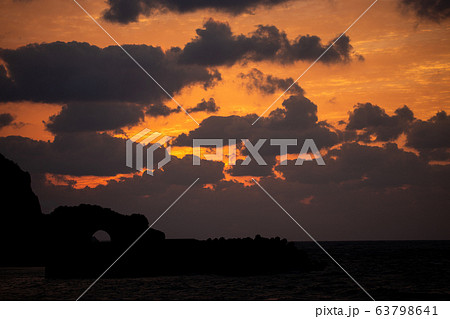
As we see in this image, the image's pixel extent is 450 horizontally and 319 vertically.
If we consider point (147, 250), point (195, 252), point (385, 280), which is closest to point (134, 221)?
point (147, 250)

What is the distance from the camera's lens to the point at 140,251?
57531 millimetres

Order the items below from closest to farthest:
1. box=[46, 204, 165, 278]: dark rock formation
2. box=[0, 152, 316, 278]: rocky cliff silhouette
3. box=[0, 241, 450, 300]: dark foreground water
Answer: box=[0, 241, 450, 300]: dark foreground water → box=[46, 204, 165, 278]: dark rock formation → box=[0, 152, 316, 278]: rocky cliff silhouette

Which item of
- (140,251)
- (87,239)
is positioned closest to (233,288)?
(140,251)

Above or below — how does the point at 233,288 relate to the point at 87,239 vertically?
below

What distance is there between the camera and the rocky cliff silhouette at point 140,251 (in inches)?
2186

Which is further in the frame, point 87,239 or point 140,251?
point 140,251

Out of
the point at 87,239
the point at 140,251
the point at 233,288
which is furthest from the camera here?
the point at 140,251

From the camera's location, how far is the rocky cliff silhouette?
55.5 m

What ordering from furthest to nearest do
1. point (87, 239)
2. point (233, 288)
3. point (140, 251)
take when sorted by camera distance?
point (140, 251) → point (87, 239) → point (233, 288)

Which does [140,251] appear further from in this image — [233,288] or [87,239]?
[233,288]

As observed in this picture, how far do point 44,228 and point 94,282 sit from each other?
120 feet

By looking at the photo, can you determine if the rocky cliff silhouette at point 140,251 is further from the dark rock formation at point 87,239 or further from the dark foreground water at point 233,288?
the dark foreground water at point 233,288

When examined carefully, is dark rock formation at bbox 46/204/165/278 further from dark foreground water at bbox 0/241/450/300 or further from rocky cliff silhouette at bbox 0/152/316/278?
dark foreground water at bbox 0/241/450/300

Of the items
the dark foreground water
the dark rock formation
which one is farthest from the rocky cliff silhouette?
the dark foreground water
